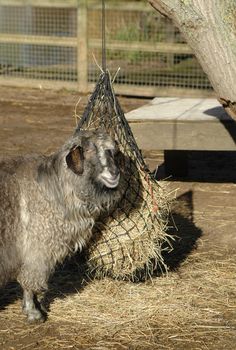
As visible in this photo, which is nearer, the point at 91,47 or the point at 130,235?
the point at 130,235

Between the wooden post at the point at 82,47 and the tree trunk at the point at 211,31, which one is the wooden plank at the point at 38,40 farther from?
the tree trunk at the point at 211,31

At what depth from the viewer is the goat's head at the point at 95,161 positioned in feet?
15.3

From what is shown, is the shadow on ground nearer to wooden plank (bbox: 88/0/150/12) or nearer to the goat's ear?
the goat's ear

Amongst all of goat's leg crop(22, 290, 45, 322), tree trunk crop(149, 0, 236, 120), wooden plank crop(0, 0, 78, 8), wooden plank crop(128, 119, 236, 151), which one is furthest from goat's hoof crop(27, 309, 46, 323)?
wooden plank crop(0, 0, 78, 8)

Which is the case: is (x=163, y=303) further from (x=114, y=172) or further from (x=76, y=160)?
(x=76, y=160)

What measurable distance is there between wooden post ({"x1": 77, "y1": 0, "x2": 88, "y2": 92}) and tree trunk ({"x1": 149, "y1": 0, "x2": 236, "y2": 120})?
833cm

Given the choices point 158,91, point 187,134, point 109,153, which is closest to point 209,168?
point 187,134

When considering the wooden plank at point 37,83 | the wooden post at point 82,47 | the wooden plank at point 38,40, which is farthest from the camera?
the wooden plank at point 37,83

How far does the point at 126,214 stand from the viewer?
18.0ft

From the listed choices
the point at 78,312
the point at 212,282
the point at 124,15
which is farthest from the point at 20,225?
the point at 124,15

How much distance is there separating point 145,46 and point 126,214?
807 centimetres

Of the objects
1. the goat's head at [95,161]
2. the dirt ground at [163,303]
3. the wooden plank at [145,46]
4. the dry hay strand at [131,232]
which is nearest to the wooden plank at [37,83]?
the wooden plank at [145,46]

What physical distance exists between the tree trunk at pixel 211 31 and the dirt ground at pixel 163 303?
1.43 m

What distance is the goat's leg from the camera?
505cm
